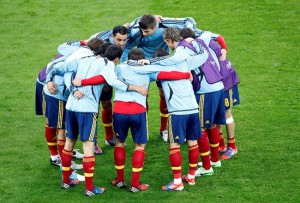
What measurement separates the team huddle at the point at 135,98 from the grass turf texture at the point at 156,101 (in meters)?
0.32

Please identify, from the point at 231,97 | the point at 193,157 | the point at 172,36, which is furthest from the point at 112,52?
the point at 231,97

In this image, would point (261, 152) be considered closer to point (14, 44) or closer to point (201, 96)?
point (201, 96)

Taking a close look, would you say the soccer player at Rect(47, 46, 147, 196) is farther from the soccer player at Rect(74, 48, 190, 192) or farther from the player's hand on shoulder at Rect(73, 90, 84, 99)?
the soccer player at Rect(74, 48, 190, 192)

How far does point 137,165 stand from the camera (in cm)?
1023

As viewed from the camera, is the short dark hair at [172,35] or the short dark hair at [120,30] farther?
the short dark hair at [120,30]

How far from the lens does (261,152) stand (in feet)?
37.5

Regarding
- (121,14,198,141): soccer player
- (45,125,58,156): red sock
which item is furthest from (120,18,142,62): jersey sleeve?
(45,125,58,156): red sock

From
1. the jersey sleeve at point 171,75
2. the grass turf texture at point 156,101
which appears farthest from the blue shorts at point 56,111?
the jersey sleeve at point 171,75

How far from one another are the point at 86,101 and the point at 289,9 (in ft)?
26.7


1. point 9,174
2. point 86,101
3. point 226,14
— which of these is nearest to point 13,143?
point 9,174

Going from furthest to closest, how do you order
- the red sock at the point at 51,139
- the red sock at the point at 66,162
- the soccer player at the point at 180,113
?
1. the red sock at the point at 51,139
2. the red sock at the point at 66,162
3. the soccer player at the point at 180,113

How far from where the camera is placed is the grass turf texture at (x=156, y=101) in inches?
409

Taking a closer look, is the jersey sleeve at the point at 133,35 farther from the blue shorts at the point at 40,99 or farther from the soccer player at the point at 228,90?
the blue shorts at the point at 40,99

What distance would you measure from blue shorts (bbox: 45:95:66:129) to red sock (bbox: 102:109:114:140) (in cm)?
114
